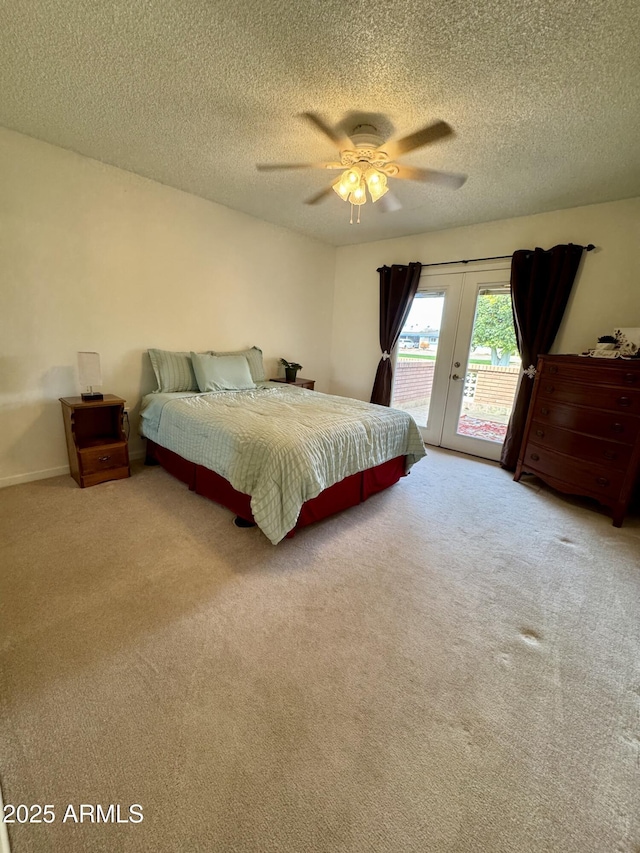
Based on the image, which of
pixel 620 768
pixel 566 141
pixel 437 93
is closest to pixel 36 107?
pixel 437 93

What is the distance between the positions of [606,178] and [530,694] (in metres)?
3.39

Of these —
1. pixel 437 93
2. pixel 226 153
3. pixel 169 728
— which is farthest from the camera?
pixel 226 153

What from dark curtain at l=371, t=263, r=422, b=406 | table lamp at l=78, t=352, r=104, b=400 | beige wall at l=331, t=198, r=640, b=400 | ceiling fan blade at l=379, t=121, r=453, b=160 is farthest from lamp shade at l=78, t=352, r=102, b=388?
beige wall at l=331, t=198, r=640, b=400

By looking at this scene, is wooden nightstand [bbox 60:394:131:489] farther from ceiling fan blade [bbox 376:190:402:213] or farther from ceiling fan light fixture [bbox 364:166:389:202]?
ceiling fan blade [bbox 376:190:402:213]

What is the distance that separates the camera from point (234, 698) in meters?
1.25

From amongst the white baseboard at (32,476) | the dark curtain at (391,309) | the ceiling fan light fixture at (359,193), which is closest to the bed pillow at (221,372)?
the white baseboard at (32,476)

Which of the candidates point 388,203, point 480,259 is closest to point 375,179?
point 388,203

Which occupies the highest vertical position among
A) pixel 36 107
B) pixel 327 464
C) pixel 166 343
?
pixel 36 107

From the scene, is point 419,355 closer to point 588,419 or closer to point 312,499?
point 588,419

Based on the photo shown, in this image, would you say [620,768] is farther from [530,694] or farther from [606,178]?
[606,178]

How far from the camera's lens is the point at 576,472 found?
9.09 feet

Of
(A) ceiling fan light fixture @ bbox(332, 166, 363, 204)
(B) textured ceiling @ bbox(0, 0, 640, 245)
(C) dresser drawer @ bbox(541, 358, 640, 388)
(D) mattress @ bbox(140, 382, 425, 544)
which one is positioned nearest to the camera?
(B) textured ceiling @ bbox(0, 0, 640, 245)

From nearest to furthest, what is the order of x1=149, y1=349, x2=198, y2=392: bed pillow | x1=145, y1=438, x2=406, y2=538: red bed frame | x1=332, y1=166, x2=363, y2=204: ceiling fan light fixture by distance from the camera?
1. x1=332, y1=166, x2=363, y2=204: ceiling fan light fixture
2. x1=145, y1=438, x2=406, y2=538: red bed frame
3. x1=149, y1=349, x2=198, y2=392: bed pillow

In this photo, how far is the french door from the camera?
3652mm
